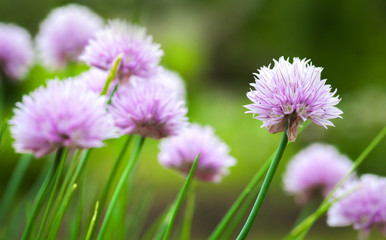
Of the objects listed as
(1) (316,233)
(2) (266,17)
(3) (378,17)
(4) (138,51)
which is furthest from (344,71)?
(4) (138,51)

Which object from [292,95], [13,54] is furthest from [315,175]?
[13,54]

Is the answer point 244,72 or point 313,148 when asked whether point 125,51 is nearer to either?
point 313,148

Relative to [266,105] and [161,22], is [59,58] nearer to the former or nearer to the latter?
[266,105]

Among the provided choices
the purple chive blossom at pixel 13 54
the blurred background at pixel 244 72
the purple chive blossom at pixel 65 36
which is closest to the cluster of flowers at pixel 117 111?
the purple chive blossom at pixel 65 36

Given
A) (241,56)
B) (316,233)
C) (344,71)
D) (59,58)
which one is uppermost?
(241,56)

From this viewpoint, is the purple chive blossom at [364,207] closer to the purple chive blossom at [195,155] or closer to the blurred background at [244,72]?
the purple chive blossom at [195,155]

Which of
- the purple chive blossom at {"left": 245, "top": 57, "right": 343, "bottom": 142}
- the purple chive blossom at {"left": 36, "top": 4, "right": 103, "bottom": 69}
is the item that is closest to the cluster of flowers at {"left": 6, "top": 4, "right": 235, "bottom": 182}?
the purple chive blossom at {"left": 245, "top": 57, "right": 343, "bottom": 142}

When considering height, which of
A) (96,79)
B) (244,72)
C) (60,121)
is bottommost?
(60,121)
